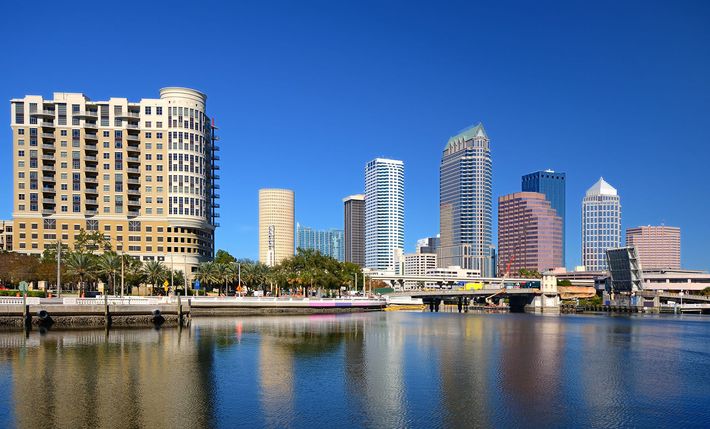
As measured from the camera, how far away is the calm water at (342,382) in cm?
4028

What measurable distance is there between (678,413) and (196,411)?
34.3 m

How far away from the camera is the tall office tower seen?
18600cm

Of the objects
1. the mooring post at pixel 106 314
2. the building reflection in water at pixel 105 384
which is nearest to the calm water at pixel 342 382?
the building reflection in water at pixel 105 384

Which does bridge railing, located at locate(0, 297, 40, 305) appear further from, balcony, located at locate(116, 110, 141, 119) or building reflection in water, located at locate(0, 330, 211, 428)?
balcony, located at locate(116, 110, 141, 119)

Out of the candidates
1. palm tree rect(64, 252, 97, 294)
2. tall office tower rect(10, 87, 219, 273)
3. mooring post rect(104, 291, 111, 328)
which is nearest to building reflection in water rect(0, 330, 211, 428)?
mooring post rect(104, 291, 111, 328)

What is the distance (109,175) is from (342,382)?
162950 mm

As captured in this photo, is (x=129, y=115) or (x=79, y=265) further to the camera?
(x=129, y=115)

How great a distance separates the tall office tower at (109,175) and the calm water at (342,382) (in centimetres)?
10792

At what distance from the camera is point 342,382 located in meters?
52.8

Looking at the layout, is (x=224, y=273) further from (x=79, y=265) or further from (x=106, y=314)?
(x=106, y=314)

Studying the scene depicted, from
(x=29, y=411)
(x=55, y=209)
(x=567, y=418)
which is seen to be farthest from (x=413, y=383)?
(x=55, y=209)

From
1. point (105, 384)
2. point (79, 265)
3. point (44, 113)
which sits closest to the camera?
point (105, 384)

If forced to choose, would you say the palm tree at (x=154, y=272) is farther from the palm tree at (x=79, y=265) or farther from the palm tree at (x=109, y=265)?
the palm tree at (x=79, y=265)

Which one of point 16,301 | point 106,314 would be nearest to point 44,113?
point 16,301
